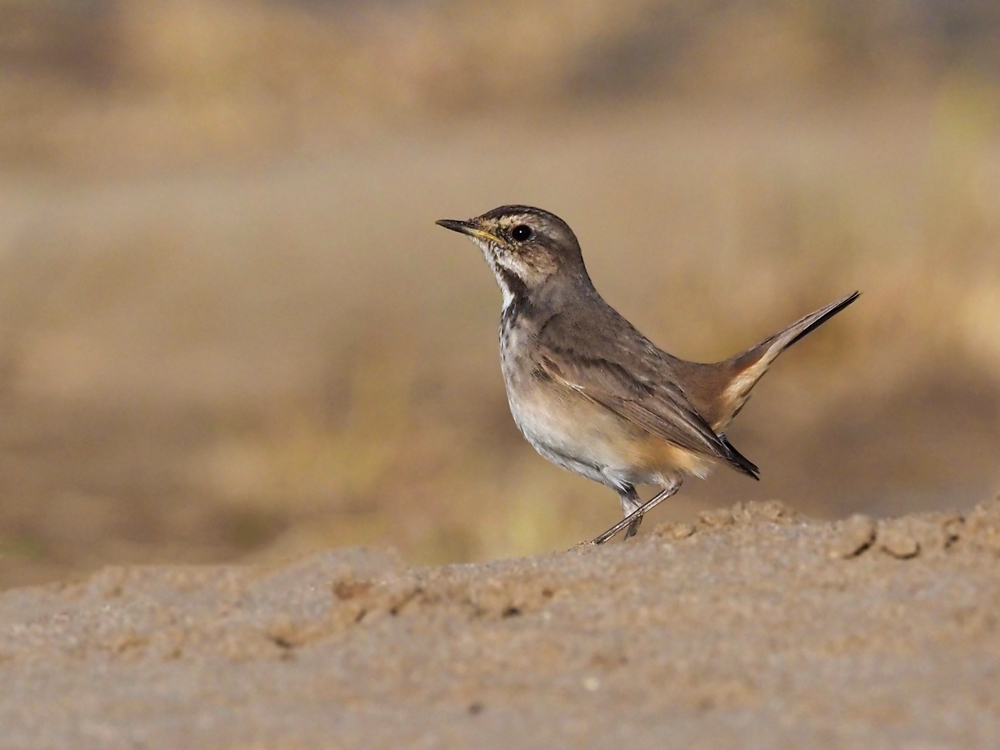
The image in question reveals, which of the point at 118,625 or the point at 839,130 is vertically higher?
the point at 839,130

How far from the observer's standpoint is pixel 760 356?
7418 millimetres

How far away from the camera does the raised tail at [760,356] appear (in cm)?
734

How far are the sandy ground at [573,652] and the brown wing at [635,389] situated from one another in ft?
4.96

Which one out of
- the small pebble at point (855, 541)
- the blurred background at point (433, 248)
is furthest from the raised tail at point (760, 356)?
the small pebble at point (855, 541)

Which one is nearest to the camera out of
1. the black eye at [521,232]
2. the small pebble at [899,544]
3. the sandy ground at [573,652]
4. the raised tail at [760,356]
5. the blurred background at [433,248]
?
the sandy ground at [573,652]

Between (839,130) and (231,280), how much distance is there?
7676 millimetres

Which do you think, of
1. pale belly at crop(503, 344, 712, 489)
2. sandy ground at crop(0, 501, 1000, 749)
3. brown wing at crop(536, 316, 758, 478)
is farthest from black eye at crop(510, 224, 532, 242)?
sandy ground at crop(0, 501, 1000, 749)

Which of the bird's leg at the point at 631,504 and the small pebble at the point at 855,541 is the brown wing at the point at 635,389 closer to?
the bird's leg at the point at 631,504

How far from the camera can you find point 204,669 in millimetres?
4496

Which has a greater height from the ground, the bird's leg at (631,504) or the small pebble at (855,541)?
the bird's leg at (631,504)

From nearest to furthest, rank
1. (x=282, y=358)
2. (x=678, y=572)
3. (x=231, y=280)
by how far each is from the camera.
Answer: (x=678, y=572) < (x=282, y=358) < (x=231, y=280)

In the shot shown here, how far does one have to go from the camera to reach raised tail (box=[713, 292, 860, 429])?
734cm

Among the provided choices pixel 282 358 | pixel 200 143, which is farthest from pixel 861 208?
pixel 200 143

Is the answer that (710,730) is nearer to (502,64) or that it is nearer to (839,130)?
(839,130)
